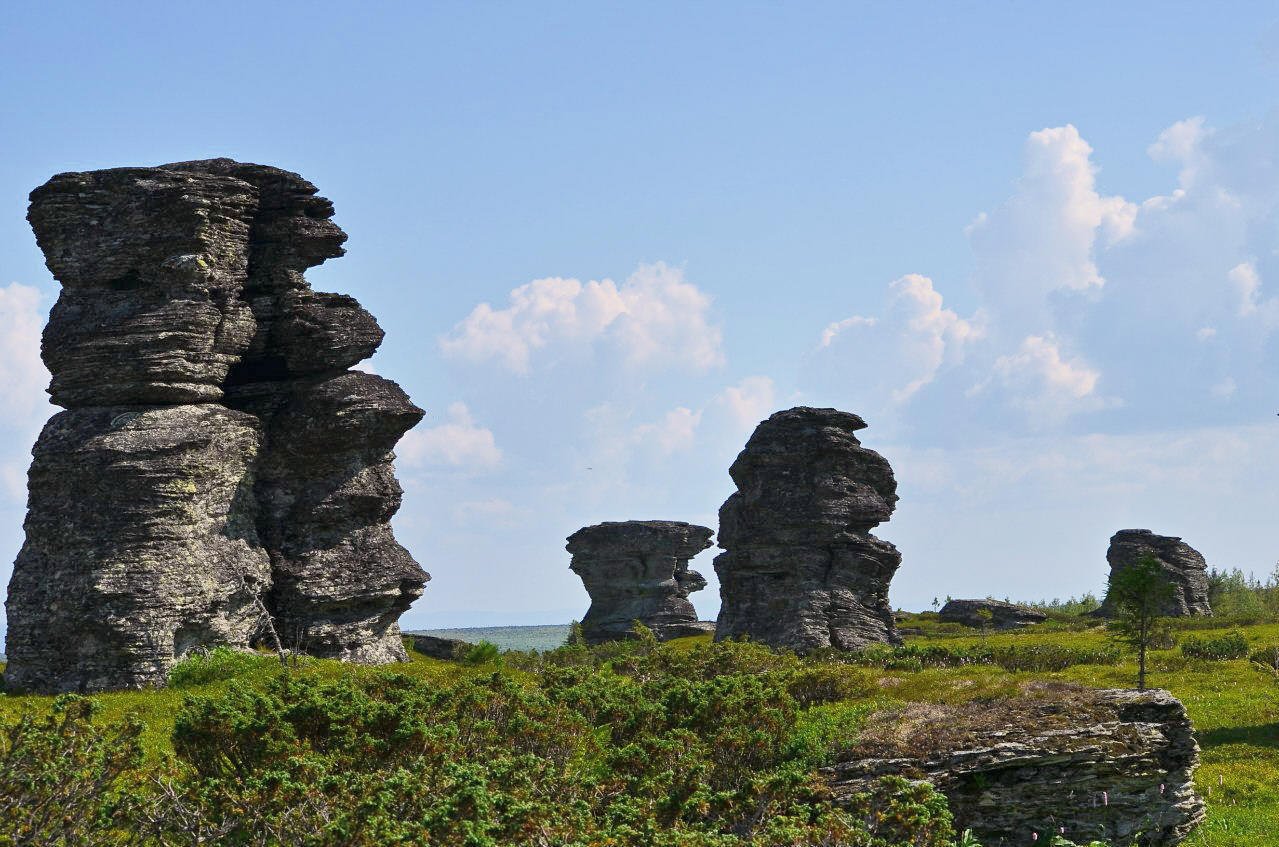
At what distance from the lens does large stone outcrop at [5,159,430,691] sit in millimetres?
35156

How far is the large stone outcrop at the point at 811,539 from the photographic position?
57.7m

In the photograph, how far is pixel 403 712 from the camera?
1772 cm

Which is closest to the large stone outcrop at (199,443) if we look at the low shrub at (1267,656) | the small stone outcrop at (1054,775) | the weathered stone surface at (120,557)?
the weathered stone surface at (120,557)

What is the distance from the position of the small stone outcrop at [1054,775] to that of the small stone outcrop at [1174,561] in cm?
6689

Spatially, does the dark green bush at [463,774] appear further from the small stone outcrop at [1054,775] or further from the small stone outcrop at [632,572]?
the small stone outcrop at [632,572]

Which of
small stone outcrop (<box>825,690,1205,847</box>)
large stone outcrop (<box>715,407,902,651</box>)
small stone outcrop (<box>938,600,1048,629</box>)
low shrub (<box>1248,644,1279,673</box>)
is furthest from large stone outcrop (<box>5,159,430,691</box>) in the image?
small stone outcrop (<box>938,600,1048,629</box>)

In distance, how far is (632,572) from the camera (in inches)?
3607

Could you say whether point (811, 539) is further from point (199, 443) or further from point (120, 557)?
point (120, 557)

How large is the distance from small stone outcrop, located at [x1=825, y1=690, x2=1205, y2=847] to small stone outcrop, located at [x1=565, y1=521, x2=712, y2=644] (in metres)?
72.0

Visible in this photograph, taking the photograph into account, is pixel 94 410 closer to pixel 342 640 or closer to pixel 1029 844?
pixel 342 640

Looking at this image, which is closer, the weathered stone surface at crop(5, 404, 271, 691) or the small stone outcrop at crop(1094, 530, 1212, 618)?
the weathered stone surface at crop(5, 404, 271, 691)

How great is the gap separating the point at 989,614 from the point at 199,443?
68227 mm

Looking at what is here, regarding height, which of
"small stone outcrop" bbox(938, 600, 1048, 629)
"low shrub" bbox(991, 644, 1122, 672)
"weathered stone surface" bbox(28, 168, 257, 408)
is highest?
"weathered stone surface" bbox(28, 168, 257, 408)

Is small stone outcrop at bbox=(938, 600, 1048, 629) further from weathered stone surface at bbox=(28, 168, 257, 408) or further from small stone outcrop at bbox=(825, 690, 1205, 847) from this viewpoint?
small stone outcrop at bbox=(825, 690, 1205, 847)
